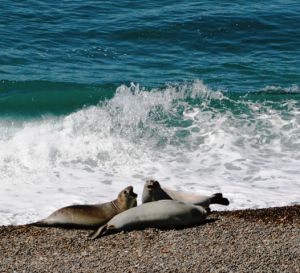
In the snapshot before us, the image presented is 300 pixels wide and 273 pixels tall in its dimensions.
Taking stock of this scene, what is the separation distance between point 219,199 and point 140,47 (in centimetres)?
1053

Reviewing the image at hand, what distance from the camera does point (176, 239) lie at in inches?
389

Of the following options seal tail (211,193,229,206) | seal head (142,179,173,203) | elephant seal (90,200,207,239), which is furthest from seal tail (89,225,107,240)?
seal tail (211,193,229,206)

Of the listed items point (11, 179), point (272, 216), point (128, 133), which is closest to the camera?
point (272, 216)

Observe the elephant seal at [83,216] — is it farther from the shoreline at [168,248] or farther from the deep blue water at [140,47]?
the deep blue water at [140,47]

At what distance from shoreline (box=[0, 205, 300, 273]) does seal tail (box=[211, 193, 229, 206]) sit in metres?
0.57

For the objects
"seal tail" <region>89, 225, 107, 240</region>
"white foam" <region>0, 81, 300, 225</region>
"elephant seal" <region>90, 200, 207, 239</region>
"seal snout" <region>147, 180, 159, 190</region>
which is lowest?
"white foam" <region>0, 81, 300, 225</region>

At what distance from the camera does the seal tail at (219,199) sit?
11328 millimetres

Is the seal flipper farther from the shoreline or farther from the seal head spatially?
the seal head

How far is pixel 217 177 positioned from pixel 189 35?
9654 mm

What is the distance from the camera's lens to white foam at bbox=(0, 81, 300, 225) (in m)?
12.4

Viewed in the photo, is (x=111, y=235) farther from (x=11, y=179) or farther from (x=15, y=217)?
(x=11, y=179)

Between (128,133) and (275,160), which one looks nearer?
(275,160)

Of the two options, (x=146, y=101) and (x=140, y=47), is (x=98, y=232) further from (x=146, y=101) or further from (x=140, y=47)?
(x=140, y=47)

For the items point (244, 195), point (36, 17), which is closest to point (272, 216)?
point (244, 195)
